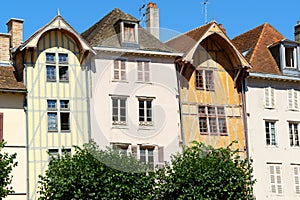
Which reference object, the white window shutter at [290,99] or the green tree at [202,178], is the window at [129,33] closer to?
the green tree at [202,178]

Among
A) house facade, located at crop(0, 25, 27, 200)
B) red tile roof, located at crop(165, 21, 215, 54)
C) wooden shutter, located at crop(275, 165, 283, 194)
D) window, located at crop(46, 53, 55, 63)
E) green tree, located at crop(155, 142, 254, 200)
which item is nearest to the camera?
green tree, located at crop(155, 142, 254, 200)

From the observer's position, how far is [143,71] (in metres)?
34.1

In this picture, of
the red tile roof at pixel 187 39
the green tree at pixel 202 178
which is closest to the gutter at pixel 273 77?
the red tile roof at pixel 187 39

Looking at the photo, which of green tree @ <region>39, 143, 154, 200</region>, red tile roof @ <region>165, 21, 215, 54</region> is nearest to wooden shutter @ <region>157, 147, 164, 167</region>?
green tree @ <region>39, 143, 154, 200</region>

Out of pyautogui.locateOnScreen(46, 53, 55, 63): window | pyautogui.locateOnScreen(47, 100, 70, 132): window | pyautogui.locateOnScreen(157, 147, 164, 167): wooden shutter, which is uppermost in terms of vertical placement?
pyautogui.locateOnScreen(46, 53, 55, 63): window

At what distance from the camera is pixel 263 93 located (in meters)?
36.6

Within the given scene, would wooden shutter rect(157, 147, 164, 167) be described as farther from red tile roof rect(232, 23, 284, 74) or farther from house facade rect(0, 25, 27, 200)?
red tile roof rect(232, 23, 284, 74)

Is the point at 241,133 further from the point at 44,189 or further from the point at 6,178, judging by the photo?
the point at 6,178

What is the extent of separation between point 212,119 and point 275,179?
4490 mm

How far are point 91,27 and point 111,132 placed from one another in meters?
7.74

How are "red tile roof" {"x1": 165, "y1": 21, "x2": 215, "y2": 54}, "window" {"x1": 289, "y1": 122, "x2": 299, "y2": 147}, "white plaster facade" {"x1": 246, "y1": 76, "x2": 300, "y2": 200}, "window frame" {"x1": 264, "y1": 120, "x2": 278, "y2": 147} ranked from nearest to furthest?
"red tile roof" {"x1": 165, "y1": 21, "x2": 215, "y2": 54} < "white plaster facade" {"x1": 246, "y1": 76, "x2": 300, "y2": 200} < "window frame" {"x1": 264, "y1": 120, "x2": 278, "y2": 147} < "window" {"x1": 289, "y1": 122, "x2": 299, "y2": 147}

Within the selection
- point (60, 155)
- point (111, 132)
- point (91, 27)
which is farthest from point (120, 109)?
point (91, 27)

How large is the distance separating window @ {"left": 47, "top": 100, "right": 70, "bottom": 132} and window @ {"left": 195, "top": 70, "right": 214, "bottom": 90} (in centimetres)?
711

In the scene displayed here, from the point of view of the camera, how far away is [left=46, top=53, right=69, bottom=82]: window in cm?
3198
